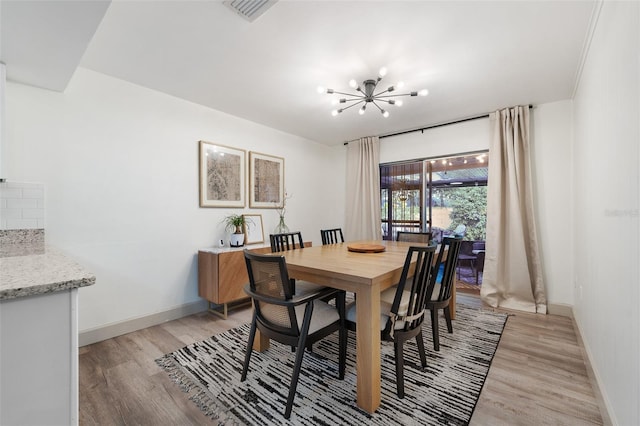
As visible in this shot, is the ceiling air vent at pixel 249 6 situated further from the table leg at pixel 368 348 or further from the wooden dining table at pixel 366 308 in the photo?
the table leg at pixel 368 348

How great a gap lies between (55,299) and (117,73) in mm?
2455

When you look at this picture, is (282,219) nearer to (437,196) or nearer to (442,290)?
(437,196)

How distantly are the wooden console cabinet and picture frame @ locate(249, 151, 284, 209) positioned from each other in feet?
3.27

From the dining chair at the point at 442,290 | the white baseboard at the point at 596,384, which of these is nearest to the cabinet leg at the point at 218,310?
the dining chair at the point at 442,290

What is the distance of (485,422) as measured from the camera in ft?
4.95

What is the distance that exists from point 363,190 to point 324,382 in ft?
11.0

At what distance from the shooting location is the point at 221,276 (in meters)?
2.95

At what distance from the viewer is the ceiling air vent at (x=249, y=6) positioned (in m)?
1.66

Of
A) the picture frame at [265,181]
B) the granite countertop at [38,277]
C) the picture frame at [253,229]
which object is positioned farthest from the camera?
the picture frame at [265,181]

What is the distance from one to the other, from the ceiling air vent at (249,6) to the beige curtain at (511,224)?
3141 mm

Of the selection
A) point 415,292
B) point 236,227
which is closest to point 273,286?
point 415,292

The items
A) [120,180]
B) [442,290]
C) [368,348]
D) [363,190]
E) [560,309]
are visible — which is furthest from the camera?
[363,190]

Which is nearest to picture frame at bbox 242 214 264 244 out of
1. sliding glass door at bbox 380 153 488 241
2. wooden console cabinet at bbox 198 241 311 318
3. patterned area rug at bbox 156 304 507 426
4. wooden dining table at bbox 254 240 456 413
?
wooden console cabinet at bbox 198 241 311 318

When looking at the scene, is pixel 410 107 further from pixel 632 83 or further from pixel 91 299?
pixel 91 299
